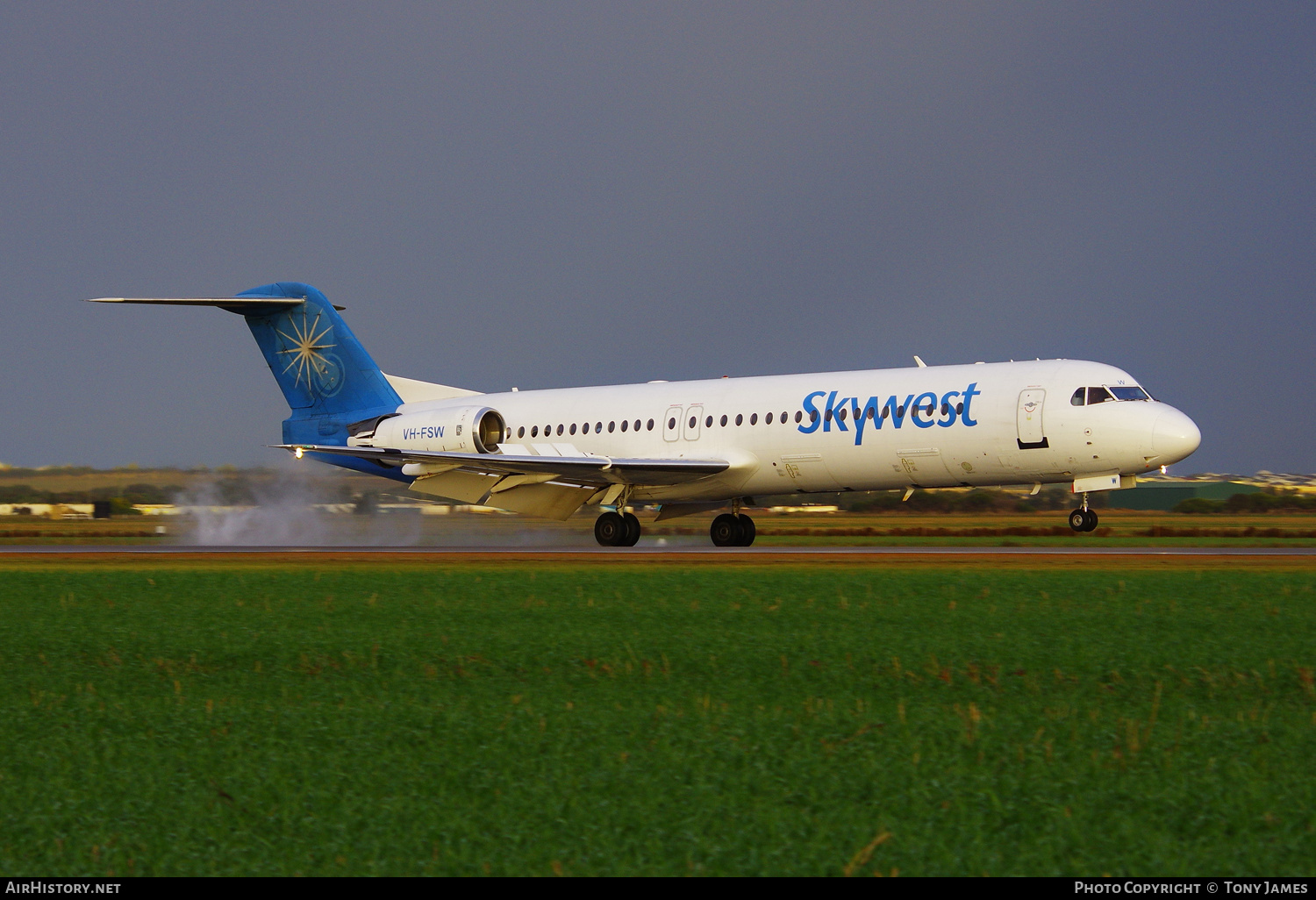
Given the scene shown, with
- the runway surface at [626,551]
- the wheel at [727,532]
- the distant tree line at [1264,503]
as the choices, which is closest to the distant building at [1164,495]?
the distant tree line at [1264,503]

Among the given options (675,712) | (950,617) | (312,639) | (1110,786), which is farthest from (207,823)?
(950,617)

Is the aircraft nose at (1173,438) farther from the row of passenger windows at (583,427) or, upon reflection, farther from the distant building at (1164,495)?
the distant building at (1164,495)

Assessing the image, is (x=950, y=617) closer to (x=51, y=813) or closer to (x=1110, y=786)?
(x=1110, y=786)

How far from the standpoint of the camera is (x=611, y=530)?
103 feet

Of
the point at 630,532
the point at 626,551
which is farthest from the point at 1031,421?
the point at 630,532

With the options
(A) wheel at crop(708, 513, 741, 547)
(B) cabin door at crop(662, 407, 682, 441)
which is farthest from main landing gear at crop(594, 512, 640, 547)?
(B) cabin door at crop(662, 407, 682, 441)

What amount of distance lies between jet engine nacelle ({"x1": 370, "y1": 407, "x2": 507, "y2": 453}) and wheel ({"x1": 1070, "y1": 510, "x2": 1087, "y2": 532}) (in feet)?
48.1

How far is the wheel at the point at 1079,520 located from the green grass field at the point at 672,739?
1099 cm

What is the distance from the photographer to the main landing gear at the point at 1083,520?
1006 inches

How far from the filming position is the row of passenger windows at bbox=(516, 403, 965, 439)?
26.9 metres

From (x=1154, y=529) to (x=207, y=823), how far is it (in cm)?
3380

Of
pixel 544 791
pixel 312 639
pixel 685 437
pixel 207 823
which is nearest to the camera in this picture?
pixel 207 823

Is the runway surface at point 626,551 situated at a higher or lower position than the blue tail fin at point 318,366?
lower

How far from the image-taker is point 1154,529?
1414 inches
